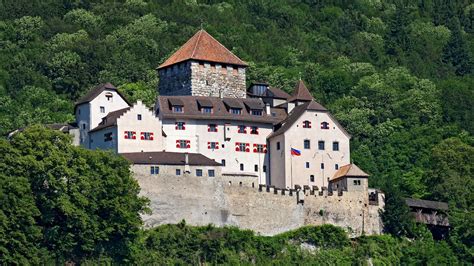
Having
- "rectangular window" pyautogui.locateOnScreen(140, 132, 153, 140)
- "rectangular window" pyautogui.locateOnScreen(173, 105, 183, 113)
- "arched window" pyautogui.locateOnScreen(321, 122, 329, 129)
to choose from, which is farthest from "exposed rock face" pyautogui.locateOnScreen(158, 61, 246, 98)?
"rectangular window" pyautogui.locateOnScreen(140, 132, 153, 140)

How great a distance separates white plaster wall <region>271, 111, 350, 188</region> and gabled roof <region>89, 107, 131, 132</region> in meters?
8.98

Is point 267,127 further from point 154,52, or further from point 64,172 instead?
point 154,52

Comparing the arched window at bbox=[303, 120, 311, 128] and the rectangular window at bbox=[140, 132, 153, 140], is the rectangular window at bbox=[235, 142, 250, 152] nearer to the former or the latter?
the arched window at bbox=[303, 120, 311, 128]

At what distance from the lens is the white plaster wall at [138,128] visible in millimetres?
88750

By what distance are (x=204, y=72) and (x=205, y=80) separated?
0.49m

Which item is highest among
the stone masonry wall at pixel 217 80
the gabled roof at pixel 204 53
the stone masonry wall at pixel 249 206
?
the gabled roof at pixel 204 53

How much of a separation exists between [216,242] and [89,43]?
164ft

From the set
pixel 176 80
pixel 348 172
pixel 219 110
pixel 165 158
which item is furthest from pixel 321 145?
pixel 165 158

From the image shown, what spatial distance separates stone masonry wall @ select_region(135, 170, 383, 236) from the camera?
84.9 metres

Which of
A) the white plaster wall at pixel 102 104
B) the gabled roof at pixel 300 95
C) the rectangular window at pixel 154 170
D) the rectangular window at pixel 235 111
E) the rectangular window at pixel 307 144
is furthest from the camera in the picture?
the gabled roof at pixel 300 95

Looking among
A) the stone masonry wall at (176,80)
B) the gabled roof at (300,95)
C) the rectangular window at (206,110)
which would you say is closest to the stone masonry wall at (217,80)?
the stone masonry wall at (176,80)

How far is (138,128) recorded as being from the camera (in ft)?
292

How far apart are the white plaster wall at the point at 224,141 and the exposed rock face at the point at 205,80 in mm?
3546

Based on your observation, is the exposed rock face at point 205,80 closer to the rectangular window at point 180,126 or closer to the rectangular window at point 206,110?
the rectangular window at point 206,110
